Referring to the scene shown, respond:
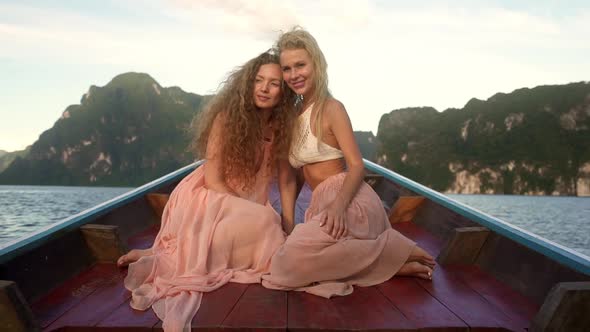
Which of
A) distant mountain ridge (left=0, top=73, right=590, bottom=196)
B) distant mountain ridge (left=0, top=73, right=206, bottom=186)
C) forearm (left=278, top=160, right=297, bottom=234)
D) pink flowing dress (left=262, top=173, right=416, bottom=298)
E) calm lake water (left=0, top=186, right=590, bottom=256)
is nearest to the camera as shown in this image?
pink flowing dress (left=262, top=173, right=416, bottom=298)

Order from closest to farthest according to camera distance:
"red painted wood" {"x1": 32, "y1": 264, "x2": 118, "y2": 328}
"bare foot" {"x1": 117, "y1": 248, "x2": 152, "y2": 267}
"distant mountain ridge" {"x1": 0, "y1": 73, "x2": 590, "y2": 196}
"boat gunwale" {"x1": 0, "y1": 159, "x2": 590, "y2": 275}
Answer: "red painted wood" {"x1": 32, "y1": 264, "x2": 118, "y2": 328}, "boat gunwale" {"x1": 0, "y1": 159, "x2": 590, "y2": 275}, "bare foot" {"x1": 117, "y1": 248, "x2": 152, "y2": 267}, "distant mountain ridge" {"x1": 0, "y1": 73, "x2": 590, "y2": 196}

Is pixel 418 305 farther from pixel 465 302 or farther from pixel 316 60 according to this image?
pixel 316 60

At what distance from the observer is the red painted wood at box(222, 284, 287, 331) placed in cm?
192

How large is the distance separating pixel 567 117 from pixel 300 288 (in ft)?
436

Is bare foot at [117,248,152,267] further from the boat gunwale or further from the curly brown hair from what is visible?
the curly brown hair

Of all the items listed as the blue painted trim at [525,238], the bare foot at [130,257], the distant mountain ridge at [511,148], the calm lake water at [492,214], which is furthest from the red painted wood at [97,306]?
→ the distant mountain ridge at [511,148]

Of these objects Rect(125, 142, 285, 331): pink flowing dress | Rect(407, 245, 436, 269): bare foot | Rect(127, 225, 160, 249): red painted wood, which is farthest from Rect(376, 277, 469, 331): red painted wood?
Rect(127, 225, 160, 249): red painted wood

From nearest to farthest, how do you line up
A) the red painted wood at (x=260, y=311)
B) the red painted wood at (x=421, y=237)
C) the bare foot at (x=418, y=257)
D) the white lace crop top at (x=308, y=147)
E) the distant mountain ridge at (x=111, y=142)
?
the red painted wood at (x=260, y=311) < the bare foot at (x=418, y=257) < the white lace crop top at (x=308, y=147) < the red painted wood at (x=421, y=237) < the distant mountain ridge at (x=111, y=142)

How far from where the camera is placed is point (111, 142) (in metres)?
157

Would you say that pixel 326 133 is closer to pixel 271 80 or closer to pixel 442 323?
pixel 271 80

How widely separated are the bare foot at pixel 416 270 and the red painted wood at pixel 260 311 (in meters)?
0.75

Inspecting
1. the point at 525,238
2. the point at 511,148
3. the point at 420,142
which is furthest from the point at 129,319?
the point at 420,142

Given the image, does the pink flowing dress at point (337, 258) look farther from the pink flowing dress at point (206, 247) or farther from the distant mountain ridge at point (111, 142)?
the distant mountain ridge at point (111, 142)

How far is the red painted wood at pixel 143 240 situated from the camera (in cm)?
361
